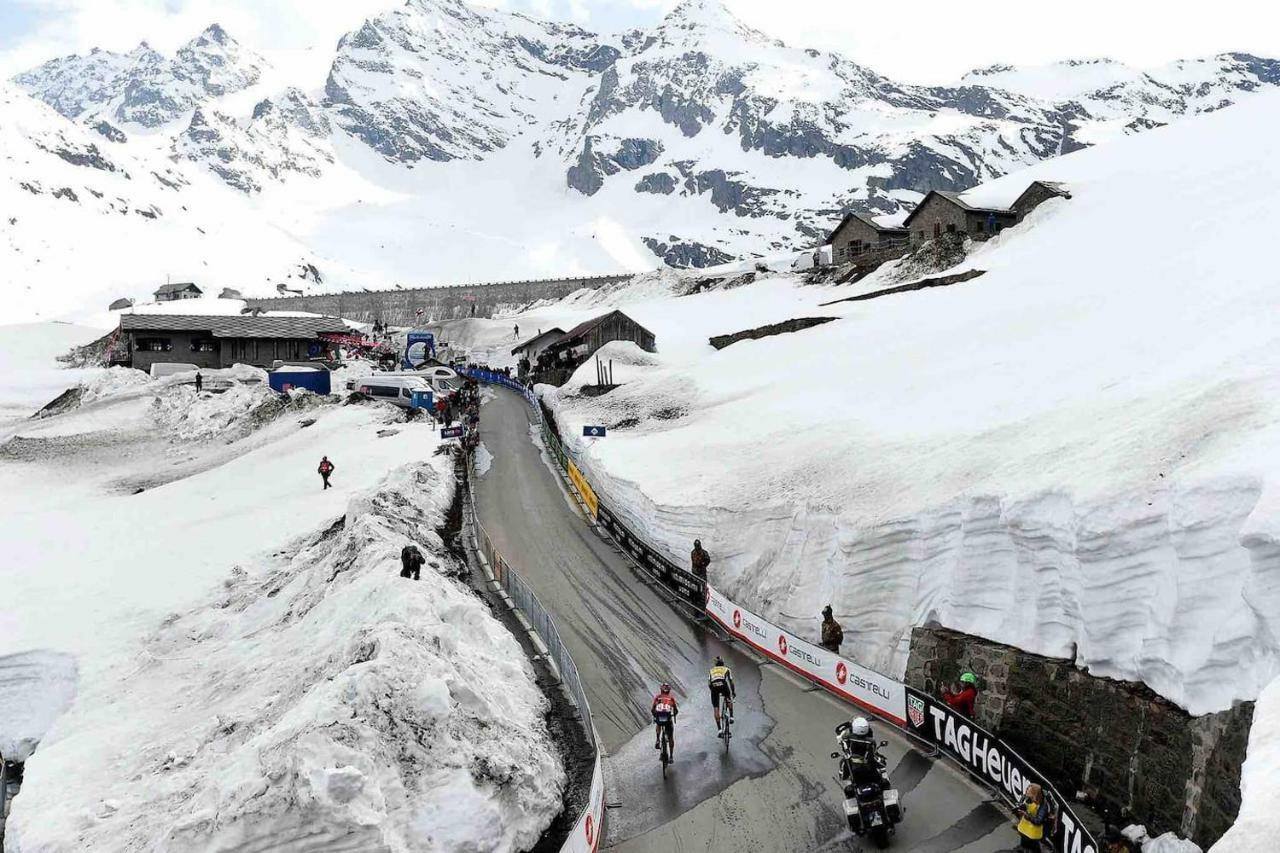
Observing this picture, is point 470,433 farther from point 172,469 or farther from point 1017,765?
point 1017,765

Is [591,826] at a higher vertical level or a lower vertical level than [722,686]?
lower

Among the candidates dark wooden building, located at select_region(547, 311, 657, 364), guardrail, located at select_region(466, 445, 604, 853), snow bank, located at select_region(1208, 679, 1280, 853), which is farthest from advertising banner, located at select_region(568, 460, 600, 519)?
dark wooden building, located at select_region(547, 311, 657, 364)

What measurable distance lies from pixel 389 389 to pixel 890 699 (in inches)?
1688

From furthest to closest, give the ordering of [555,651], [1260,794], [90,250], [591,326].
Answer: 1. [90,250]
2. [591,326]
3. [555,651]
4. [1260,794]

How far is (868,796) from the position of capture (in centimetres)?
1355

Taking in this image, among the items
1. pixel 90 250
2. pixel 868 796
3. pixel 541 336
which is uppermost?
pixel 90 250

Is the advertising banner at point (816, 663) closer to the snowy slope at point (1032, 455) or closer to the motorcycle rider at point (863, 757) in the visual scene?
the snowy slope at point (1032, 455)

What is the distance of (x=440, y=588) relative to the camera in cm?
1970

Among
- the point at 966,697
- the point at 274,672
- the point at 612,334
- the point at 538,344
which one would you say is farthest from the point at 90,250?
the point at 966,697

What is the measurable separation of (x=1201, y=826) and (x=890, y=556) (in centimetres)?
904

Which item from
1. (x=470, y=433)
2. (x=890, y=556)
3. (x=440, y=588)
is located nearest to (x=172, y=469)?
(x=470, y=433)

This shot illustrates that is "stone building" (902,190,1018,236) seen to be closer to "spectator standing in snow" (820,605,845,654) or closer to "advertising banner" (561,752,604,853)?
"spectator standing in snow" (820,605,845,654)

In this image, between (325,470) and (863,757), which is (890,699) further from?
(325,470)

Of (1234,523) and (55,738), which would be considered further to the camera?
(55,738)
